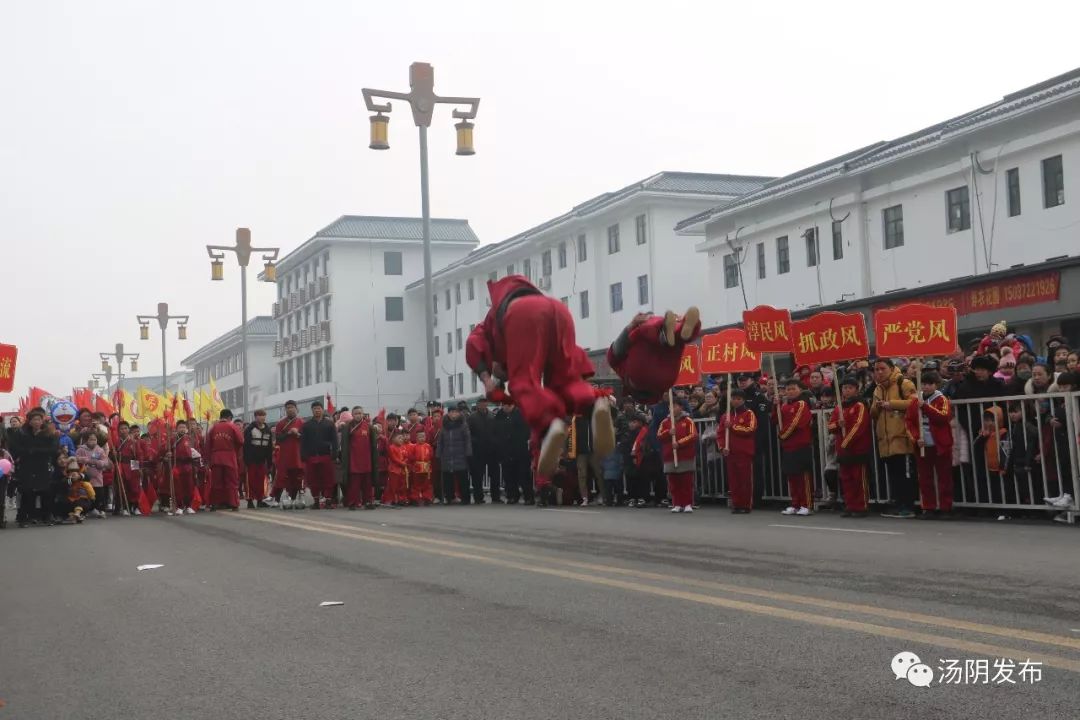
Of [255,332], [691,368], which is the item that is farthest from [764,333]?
[255,332]

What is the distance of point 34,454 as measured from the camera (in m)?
19.6

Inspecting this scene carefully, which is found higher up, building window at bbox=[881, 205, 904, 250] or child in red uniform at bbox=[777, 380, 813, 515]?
building window at bbox=[881, 205, 904, 250]

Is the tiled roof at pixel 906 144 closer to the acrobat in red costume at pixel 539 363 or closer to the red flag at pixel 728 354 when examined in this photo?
the red flag at pixel 728 354

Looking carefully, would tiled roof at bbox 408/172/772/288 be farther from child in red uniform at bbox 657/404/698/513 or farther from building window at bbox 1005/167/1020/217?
child in red uniform at bbox 657/404/698/513

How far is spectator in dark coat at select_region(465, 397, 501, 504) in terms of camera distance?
2367 centimetres

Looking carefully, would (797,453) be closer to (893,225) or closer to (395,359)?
(893,225)

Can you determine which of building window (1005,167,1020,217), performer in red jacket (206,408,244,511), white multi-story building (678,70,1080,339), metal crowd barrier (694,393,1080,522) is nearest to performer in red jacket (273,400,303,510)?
performer in red jacket (206,408,244,511)

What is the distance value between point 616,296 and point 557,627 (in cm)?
4125

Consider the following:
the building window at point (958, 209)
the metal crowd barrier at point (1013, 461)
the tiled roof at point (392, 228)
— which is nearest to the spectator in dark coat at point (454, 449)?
the metal crowd barrier at point (1013, 461)

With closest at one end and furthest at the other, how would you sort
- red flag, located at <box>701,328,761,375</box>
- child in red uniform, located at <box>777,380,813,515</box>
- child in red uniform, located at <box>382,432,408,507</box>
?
1. red flag, located at <box>701,328,761,375</box>
2. child in red uniform, located at <box>777,380,813,515</box>
3. child in red uniform, located at <box>382,432,408,507</box>

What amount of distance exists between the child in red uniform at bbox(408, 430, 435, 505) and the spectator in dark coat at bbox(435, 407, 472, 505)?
0.28 meters

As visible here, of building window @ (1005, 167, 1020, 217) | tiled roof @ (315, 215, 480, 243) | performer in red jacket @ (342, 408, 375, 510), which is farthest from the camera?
tiled roof @ (315, 215, 480, 243)

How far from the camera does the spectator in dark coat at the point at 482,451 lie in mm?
23672

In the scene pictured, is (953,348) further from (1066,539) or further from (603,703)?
(603,703)
